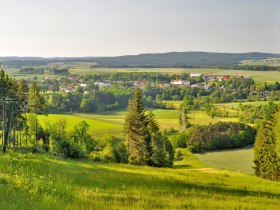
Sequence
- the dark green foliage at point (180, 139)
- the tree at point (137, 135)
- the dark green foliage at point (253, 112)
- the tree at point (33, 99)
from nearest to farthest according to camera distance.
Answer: the tree at point (137, 135), the tree at point (33, 99), the dark green foliage at point (180, 139), the dark green foliage at point (253, 112)

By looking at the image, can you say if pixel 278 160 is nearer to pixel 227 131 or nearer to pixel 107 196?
pixel 107 196

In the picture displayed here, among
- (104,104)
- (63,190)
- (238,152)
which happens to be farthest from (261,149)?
(104,104)

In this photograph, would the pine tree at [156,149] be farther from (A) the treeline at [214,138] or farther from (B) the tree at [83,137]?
(A) the treeline at [214,138]

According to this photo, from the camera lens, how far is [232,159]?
100 metres

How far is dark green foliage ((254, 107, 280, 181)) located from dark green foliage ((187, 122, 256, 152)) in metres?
55.4

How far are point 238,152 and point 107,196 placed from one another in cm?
10389

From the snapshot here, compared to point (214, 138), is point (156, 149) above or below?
above

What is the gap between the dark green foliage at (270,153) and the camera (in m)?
58.2

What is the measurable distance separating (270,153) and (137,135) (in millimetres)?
21163

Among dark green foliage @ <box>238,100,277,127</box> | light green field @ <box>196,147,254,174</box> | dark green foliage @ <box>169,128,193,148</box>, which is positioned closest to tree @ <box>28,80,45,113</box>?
light green field @ <box>196,147,254,174</box>

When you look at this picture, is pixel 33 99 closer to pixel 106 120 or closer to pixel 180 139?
pixel 106 120

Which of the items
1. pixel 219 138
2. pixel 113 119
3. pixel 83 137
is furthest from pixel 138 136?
pixel 113 119

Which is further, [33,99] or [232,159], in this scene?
[232,159]

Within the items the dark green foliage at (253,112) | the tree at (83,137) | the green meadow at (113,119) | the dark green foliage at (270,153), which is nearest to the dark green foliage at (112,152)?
the tree at (83,137)
